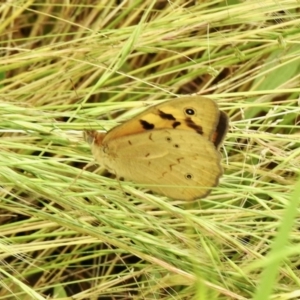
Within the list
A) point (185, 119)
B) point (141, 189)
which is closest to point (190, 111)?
point (185, 119)

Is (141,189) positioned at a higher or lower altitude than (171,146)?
lower

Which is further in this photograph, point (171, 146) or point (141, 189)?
point (141, 189)

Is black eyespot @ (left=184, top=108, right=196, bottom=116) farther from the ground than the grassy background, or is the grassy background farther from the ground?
black eyespot @ (left=184, top=108, right=196, bottom=116)

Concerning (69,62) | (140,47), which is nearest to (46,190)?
(140,47)

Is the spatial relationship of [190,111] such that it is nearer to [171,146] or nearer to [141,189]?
[171,146]

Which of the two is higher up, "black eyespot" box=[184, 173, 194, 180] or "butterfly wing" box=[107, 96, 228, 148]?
"butterfly wing" box=[107, 96, 228, 148]
